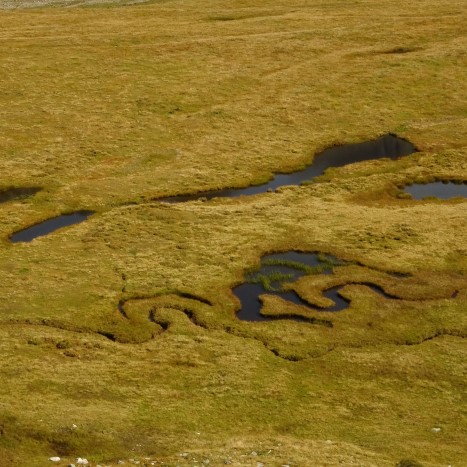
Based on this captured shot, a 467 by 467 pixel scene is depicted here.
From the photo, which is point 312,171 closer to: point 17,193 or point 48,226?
point 48,226

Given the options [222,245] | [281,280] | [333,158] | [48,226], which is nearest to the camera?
[281,280]

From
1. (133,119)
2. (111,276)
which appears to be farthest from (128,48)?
(111,276)

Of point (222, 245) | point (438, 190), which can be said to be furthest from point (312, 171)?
point (222, 245)

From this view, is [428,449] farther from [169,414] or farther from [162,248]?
[162,248]

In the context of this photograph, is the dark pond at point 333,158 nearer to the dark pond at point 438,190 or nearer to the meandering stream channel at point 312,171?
the meandering stream channel at point 312,171

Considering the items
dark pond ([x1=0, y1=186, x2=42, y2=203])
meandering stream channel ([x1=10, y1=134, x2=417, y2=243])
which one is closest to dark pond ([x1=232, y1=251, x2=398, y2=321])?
meandering stream channel ([x1=10, y1=134, x2=417, y2=243])
